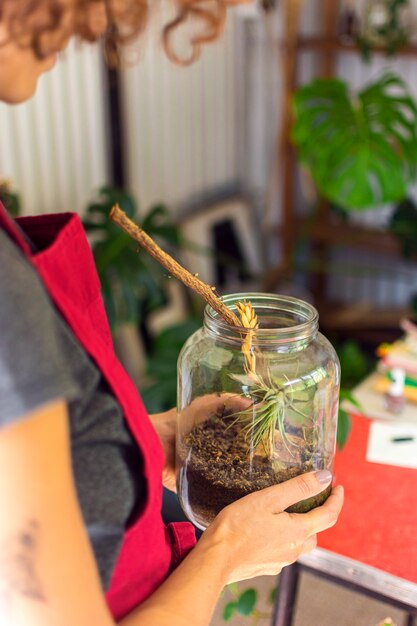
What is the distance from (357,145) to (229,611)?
1.68 m

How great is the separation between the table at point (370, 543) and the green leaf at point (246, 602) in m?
0.23

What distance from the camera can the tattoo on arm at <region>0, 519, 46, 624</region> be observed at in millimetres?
613

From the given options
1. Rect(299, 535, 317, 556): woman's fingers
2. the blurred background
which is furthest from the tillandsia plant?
the blurred background

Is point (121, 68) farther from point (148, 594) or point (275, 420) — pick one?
point (148, 594)

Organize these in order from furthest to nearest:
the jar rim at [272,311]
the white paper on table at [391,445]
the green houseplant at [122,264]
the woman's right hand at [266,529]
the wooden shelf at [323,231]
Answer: the wooden shelf at [323,231], the green houseplant at [122,264], the white paper on table at [391,445], the jar rim at [272,311], the woman's right hand at [266,529]

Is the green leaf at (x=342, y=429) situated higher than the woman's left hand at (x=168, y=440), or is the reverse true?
the woman's left hand at (x=168, y=440)

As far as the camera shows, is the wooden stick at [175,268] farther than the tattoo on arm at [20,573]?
Yes

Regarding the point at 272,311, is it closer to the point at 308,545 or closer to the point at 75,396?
the point at 308,545

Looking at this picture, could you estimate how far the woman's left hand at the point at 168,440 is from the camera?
3.82 feet

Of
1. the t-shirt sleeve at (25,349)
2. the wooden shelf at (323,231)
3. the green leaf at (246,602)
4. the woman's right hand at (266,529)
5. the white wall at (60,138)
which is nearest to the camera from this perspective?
the t-shirt sleeve at (25,349)

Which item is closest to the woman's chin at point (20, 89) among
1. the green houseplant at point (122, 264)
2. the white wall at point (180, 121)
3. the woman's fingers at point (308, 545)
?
the woman's fingers at point (308, 545)

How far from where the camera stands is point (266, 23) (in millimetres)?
3406

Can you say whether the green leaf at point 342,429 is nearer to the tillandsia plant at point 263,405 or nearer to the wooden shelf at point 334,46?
the tillandsia plant at point 263,405

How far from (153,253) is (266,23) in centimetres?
276
